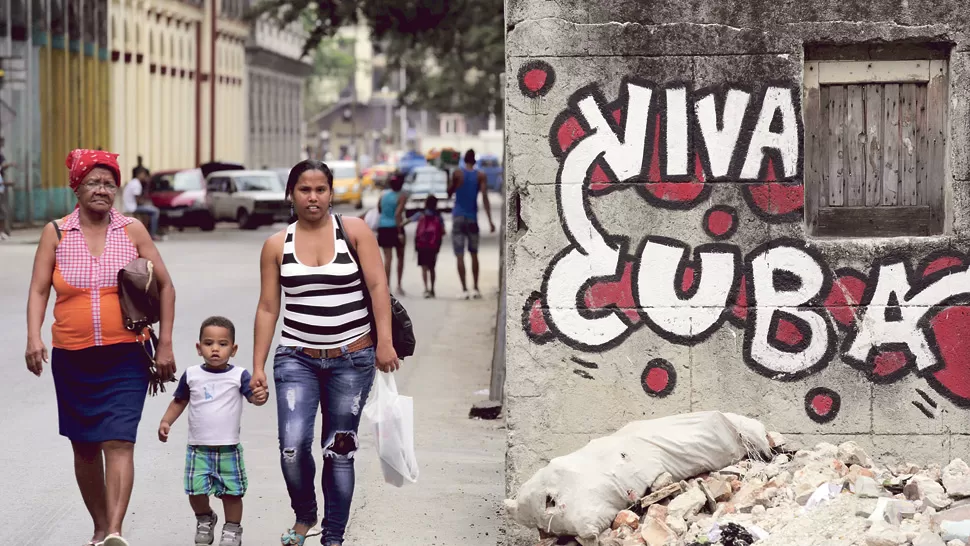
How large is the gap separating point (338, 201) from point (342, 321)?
47.5 m

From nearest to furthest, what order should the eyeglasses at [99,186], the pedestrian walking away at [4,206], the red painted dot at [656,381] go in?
1. the eyeglasses at [99,186]
2. the red painted dot at [656,381]
3. the pedestrian walking away at [4,206]

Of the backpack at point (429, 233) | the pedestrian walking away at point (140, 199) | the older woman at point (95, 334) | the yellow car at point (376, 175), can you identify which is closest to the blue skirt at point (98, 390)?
the older woman at point (95, 334)

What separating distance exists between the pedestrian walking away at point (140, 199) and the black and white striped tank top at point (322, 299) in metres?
24.5

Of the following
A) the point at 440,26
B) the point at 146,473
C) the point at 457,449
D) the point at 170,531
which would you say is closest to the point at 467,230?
the point at 457,449

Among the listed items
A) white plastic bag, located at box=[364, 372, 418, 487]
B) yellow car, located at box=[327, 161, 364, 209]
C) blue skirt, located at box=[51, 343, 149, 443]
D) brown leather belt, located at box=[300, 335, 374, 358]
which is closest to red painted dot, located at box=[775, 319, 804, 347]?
white plastic bag, located at box=[364, 372, 418, 487]

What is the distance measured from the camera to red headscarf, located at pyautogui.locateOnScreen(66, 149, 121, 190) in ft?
20.9

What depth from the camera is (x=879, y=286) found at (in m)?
6.96

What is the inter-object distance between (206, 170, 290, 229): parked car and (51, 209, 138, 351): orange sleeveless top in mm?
30693

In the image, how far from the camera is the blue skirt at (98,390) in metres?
6.36

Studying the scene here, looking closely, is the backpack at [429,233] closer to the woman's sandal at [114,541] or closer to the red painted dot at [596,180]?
the red painted dot at [596,180]

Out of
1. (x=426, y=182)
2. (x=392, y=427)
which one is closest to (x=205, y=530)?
(x=392, y=427)

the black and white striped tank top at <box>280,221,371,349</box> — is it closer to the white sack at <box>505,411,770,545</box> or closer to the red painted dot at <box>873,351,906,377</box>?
the white sack at <box>505,411,770,545</box>

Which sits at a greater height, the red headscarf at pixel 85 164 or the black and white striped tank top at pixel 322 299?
the red headscarf at pixel 85 164

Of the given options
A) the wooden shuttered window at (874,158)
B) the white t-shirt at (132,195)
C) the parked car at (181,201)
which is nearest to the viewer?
the wooden shuttered window at (874,158)
